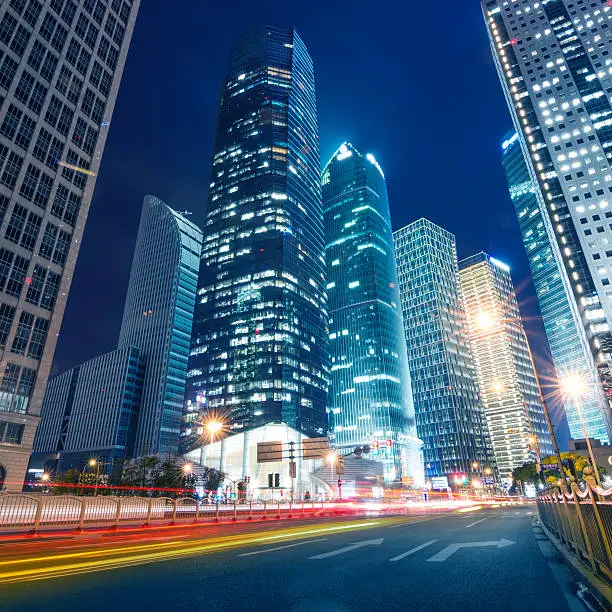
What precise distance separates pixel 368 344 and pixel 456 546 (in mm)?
156139

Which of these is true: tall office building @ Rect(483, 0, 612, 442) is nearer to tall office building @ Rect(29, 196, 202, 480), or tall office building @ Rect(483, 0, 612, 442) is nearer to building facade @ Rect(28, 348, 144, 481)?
tall office building @ Rect(29, 196, 202, 480)

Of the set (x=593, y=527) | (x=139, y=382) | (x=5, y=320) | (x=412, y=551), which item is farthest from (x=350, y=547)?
(x=139, y=382)

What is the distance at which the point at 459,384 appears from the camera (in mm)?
181750

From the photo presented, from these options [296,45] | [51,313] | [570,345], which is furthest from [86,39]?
[570,345]

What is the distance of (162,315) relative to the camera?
6678 inches

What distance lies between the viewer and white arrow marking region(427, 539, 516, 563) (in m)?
9.97

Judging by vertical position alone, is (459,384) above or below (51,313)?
above

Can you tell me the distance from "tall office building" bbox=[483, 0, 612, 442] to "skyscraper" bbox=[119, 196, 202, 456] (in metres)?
131

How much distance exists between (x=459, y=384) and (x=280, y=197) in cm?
11589

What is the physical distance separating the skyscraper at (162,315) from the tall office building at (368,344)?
63071 millimetres

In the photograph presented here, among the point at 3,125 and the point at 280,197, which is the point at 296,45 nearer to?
the point at 280,197

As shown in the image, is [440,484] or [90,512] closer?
[90,512]

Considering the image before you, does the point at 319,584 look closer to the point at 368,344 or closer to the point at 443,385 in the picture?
the point at 368,344

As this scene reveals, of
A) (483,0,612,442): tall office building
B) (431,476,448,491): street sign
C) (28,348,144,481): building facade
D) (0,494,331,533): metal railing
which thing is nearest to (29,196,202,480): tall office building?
(28,348,144,481): building facade
